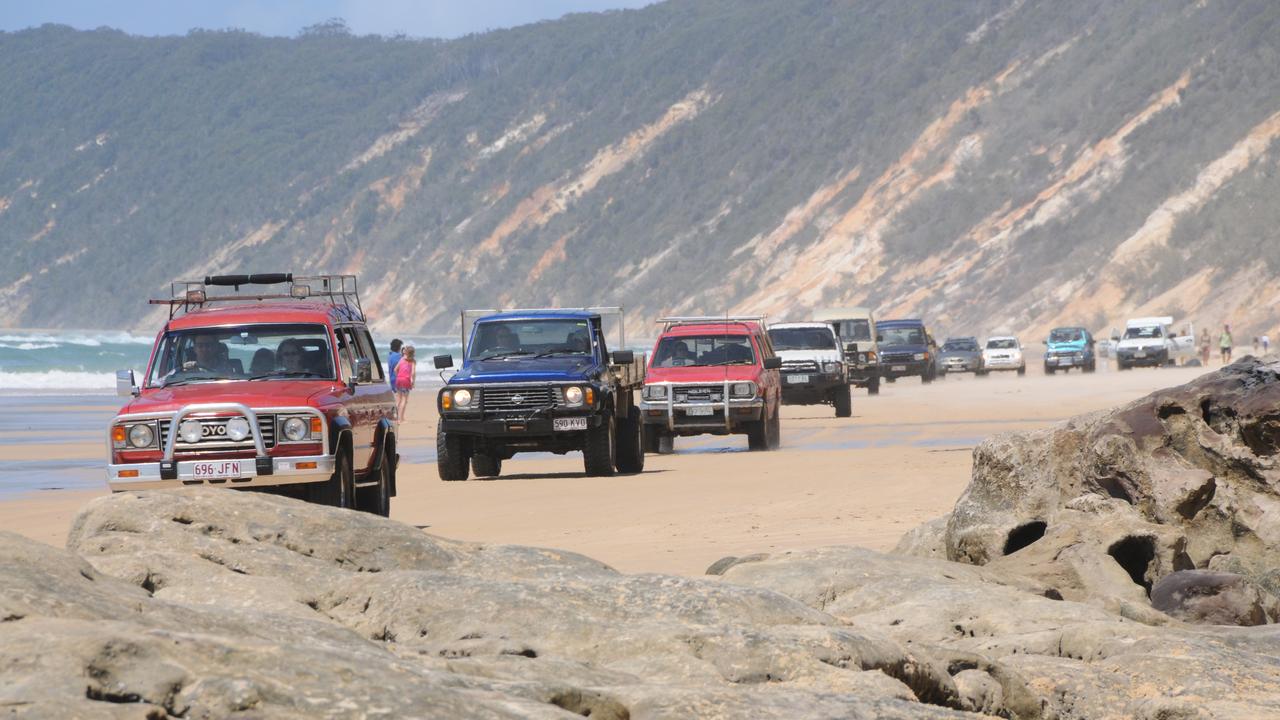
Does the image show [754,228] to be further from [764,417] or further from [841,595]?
[841,595]

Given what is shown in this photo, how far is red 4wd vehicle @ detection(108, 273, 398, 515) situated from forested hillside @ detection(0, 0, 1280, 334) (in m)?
55.2

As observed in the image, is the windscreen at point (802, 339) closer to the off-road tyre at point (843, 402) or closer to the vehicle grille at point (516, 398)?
the off-road tyre at point (843, 402)

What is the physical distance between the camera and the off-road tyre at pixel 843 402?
110 ft

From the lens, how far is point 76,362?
91812 mm

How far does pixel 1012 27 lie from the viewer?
99062 millimetres

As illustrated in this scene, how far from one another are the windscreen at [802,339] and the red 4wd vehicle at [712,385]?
7.00m

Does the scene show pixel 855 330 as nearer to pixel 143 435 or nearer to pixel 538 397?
pixel 538 397

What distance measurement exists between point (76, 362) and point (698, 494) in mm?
78327

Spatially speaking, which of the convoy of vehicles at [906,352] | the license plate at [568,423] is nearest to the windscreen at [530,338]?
the license plate at [568,423]

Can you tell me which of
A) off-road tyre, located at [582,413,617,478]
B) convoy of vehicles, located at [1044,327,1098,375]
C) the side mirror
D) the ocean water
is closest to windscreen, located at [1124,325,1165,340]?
convoy of vehicles, located at [1044,327,1098,375]

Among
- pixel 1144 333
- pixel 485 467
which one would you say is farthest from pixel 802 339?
pixel 1144 333

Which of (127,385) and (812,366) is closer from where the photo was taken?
(127,385)

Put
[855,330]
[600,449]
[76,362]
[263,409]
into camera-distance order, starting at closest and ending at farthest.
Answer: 1. [263,409]
2. [600,449]
3. [855,330]
4. [76,362]

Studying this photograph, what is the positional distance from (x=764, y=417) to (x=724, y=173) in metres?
87.6
